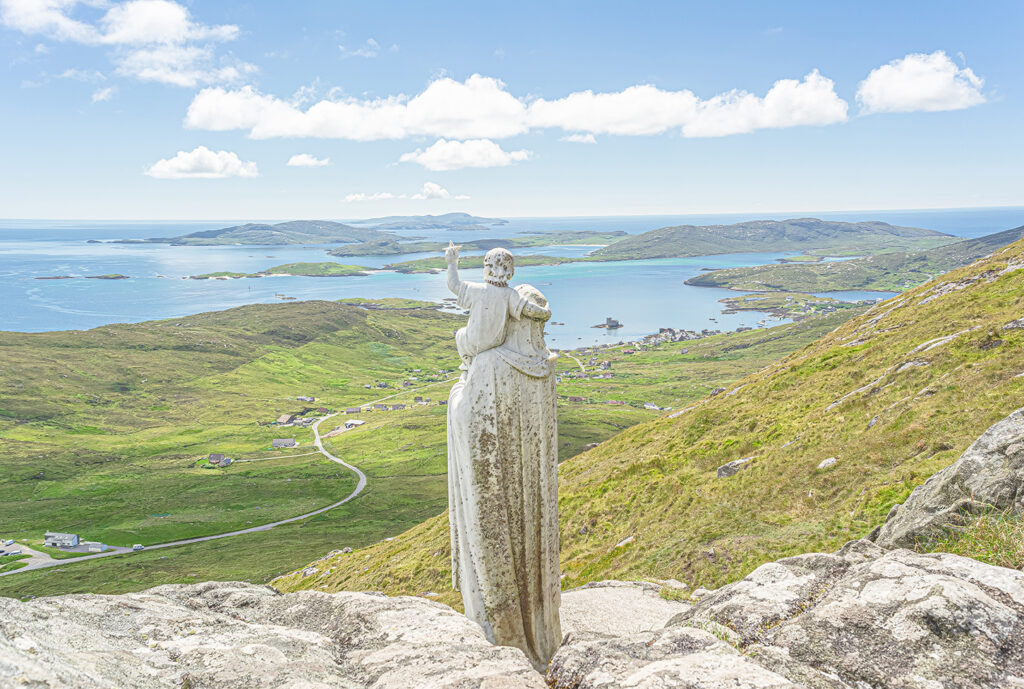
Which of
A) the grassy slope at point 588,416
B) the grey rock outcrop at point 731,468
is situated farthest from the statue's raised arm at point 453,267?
the grey rock outcrop at point 731,468

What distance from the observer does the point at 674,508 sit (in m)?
27.2

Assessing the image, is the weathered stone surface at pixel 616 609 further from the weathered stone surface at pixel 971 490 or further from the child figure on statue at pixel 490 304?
the child figure on statue at pixel 490 304

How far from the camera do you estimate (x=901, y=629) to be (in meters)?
6.74

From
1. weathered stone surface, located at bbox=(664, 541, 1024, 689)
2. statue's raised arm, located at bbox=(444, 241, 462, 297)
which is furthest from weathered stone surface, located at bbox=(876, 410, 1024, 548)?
statue's raised arm, located at bbox=(444, 241, 462, 297)

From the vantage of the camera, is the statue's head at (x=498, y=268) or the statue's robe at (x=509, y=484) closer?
the statue's robe at (x=509, y=484)

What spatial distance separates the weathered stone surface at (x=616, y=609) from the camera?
12.8m

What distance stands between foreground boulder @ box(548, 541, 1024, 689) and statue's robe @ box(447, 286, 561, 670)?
2338 mm

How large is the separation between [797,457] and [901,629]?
2103cm

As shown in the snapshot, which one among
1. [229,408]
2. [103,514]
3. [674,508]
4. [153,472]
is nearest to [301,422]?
[229,408]

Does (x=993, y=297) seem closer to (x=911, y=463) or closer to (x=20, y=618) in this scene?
(x=911, y=463)

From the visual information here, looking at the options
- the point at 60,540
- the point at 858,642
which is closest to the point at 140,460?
the point at 60,540

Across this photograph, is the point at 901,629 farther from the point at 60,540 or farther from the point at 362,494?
the point at 60,540

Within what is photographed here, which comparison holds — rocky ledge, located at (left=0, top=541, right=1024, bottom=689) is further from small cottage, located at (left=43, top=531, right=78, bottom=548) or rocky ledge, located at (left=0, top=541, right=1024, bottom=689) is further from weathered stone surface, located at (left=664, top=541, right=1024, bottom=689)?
small cottage, located at (left=43, top=531, right=78, bottom=548)

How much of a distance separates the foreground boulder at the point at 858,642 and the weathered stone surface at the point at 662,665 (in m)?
0.01
